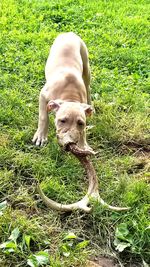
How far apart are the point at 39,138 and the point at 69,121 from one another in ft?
2.14

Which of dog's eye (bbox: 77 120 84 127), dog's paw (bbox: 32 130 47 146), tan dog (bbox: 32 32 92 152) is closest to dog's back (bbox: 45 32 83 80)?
tan dog (bbox: 32 32 92 152)

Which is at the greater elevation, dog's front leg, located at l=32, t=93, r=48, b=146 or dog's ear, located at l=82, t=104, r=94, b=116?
dog's ear, located at l=82, t=104, r=94, b=116

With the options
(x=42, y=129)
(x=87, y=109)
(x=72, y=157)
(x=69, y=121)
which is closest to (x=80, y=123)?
(x=69, y=121)

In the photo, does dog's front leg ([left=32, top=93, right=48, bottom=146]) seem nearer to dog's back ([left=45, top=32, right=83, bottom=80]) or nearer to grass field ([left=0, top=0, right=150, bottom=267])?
grass field ([left=0, top=0, right=150, bottom=267])

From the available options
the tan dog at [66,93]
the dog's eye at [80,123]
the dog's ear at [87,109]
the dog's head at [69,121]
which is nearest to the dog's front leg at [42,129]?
the tan dog at [66,93]

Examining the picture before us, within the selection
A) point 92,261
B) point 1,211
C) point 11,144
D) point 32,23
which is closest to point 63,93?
point 11,144

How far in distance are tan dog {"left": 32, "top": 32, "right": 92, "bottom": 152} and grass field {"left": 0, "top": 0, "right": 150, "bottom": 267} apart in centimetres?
34

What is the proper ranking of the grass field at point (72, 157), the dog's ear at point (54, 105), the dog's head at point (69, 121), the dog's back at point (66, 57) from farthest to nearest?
the dog's back at point (66, 57) → the dog's ear at point (54, 105) → the dog's head at point (69, 121) → the grass field at point (72, 157)

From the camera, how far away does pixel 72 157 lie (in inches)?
212

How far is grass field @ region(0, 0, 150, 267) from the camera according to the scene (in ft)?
13.9

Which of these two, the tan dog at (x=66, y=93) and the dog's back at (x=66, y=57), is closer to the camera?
the tan dog at (x=66, y=93)

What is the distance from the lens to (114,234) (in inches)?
173

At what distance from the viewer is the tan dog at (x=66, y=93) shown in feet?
16.4

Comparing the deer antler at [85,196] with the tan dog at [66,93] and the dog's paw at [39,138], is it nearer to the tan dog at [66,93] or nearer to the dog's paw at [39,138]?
the tan dog at [66,93]
